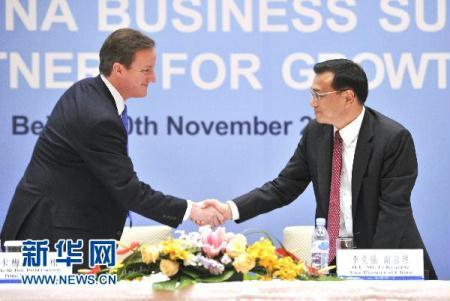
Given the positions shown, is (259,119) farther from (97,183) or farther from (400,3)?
(97,183)

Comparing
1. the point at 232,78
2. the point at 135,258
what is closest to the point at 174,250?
the point at 135,258

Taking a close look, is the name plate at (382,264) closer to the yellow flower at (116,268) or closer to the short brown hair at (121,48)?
the yellow flower at (116,268)

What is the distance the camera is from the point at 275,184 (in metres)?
4.03

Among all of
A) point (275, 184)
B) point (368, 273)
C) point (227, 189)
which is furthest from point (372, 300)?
point (227, 189)

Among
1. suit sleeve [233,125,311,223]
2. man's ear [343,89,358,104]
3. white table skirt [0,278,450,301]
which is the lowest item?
white table skirt [0,278,450,301]

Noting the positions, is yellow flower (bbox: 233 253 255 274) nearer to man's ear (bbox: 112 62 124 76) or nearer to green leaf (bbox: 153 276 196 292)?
green leaf (bbox: 153 276 196 292)

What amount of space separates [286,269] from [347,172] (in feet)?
3.78

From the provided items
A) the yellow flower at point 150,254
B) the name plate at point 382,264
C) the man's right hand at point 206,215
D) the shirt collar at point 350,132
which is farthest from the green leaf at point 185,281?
the man's right hand at point 206,215

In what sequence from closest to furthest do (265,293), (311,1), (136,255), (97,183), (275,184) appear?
(265,293) → (136,255) → (97,183) → (275,184) → (311,1)

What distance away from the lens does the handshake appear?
4008 mm

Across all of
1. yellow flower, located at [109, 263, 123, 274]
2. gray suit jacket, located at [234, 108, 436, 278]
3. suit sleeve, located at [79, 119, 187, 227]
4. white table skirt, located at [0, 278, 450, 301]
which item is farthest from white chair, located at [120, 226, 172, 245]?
white table skirt, located at [0, 278, 450, 301]

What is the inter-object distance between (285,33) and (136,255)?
2776 mm

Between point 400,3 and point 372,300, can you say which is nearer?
point 372,300

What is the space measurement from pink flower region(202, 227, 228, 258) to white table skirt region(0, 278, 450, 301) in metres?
0.14
